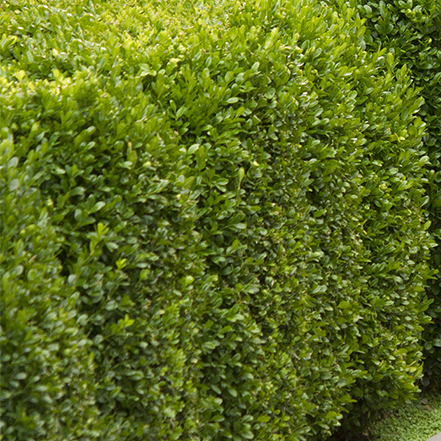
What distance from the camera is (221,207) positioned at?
3.80m

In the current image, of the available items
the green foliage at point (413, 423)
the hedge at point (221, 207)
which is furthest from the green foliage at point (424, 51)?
the green foliage at point (413, 423)

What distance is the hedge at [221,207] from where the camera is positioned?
3154 mm

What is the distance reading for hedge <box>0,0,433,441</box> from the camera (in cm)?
315

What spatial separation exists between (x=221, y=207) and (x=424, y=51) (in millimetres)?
2851

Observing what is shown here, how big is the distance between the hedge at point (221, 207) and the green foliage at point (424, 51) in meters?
0.23

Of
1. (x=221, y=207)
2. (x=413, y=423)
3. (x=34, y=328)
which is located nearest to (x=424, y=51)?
(x=221, y=207)

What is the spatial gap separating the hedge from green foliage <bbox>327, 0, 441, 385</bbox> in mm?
228

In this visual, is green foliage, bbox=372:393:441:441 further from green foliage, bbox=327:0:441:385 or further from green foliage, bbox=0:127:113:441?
green foliage, bbox=0:127:113:441

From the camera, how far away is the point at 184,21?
455cm

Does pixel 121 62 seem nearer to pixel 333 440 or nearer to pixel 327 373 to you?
pixel 327 373

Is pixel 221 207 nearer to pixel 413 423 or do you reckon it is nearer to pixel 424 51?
pixel 424 51

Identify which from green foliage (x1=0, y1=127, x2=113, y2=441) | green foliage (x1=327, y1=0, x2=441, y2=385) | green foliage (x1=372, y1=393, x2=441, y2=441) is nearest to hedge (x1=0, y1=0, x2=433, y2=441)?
green foliage (x1=0, y1=127, x2=113, y2=441)

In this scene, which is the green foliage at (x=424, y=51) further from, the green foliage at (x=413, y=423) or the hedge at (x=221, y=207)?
the green foliage at (x=413, y=423)

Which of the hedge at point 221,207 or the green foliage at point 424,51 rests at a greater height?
the green foliage at point 424,51
